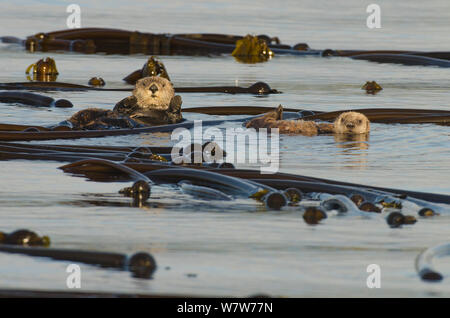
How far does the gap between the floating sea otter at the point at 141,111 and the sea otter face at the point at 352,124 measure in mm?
1607

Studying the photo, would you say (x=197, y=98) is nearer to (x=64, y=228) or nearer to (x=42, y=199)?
(x=42, y=199)

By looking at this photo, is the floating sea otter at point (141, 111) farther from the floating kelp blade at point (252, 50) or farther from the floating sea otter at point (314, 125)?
the floating kelp blade at point (252, 50)

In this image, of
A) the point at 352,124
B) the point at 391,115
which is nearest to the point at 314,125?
the point at 352,124

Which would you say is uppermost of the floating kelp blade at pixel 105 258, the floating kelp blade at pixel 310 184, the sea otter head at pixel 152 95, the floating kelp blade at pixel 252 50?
the floating kelp blade at pixel 252 50

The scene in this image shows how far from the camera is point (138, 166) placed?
6980 mm

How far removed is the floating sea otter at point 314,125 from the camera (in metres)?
9.65

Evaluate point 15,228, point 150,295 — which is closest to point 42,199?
point 15,228

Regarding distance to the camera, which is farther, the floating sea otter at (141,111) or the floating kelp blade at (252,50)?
the floating kelp blade at (252,50)

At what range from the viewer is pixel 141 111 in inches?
412

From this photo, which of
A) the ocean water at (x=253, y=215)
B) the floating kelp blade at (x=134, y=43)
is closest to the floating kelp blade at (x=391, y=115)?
the ocean water at (x=253, y=215)

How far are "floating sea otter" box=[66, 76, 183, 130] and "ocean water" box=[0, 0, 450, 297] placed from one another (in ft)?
1.50

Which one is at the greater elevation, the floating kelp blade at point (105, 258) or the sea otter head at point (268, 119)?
the sea otter head at point (268, 119)

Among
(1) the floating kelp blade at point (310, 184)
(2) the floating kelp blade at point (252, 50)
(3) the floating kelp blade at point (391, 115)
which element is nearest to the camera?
(1) the floating kelp blade at point (310, 184)

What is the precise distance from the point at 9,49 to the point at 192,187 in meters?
11.8
